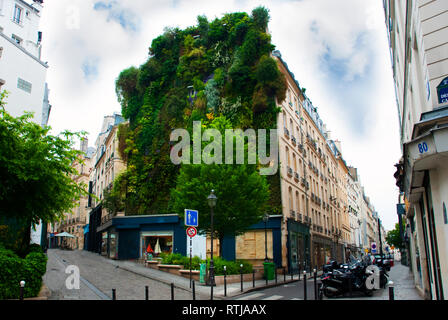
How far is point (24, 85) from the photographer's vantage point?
→ 26.4m

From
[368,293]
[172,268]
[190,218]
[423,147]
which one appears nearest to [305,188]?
[172,268]

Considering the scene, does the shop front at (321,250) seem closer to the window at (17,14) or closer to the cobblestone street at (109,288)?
the cobblestone street at (109,288)

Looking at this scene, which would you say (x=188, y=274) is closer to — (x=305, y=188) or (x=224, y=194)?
(x=224, y=194)

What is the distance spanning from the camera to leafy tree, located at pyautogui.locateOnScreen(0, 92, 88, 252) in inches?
486

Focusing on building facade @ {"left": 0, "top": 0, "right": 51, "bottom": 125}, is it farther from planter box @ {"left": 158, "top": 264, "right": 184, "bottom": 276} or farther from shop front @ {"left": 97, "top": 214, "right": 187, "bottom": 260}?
planter box @ {"left": 158, "top": 264, "right": 184, "bottom": 276}

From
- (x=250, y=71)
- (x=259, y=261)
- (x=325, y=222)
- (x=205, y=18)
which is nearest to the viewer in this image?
(x=259, y=261)

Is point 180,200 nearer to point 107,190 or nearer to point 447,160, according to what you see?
point 447,160

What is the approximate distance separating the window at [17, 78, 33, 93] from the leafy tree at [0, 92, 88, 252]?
14.4 metres

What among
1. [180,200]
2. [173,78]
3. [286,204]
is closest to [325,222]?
[286,204]

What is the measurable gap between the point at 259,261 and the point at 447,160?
20478mm

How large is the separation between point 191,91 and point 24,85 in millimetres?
13386

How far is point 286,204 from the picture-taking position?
27.1 metres

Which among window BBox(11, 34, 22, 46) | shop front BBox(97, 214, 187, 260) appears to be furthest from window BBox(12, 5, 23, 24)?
shop front BBox(97, 214, 187, 260)

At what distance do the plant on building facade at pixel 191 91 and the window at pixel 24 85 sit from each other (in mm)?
9653
